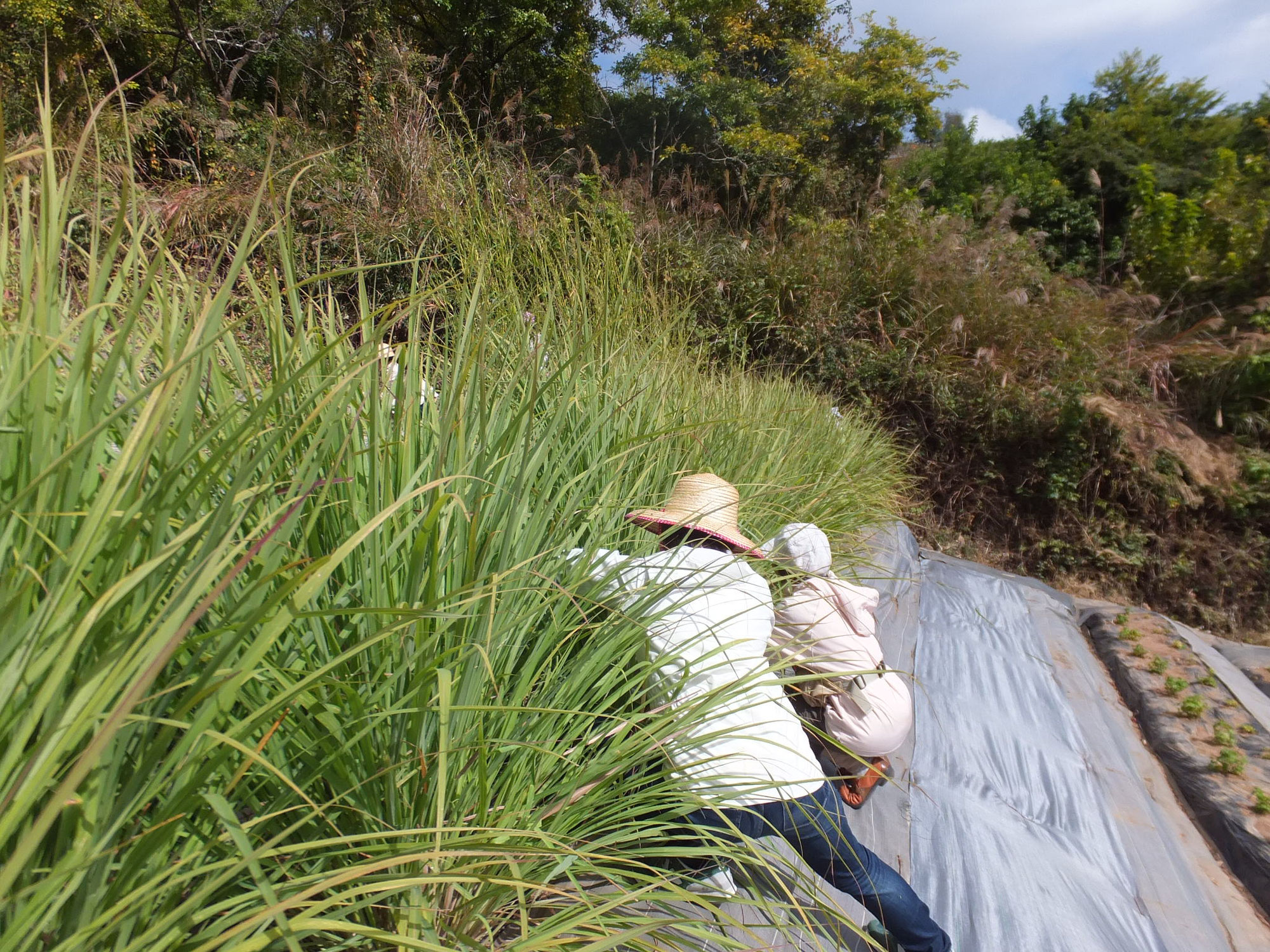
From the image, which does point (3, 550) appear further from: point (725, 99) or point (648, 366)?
point (725, 99)

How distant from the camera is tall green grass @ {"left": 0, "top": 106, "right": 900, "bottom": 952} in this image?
0.70 m

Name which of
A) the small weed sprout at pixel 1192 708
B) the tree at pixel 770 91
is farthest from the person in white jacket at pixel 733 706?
the tree at pixel 770 91

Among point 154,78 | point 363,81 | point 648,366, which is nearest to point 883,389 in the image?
point 648,366

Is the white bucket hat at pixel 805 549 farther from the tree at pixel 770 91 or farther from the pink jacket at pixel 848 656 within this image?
the tree at pixel 770 91

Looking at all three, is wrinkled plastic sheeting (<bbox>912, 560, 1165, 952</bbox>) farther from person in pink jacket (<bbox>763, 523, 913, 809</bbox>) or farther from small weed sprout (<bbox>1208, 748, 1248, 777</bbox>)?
small weed sprout (<bbox>1208, 748, 1248, 777</bbox>)

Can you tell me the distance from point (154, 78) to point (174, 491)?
36.2 ft

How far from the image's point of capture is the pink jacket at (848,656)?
2117 millimetres

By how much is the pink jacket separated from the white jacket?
0.44 metres

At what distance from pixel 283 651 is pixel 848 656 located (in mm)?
1686

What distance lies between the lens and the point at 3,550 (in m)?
0.76

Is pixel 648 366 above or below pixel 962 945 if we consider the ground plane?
above

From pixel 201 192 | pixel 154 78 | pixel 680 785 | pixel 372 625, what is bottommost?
pixel 680 785

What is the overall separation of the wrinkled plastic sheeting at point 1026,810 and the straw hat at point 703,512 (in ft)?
1.35

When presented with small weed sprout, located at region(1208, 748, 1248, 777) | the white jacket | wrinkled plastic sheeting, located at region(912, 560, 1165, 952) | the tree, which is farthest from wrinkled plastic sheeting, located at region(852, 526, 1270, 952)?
the tree
